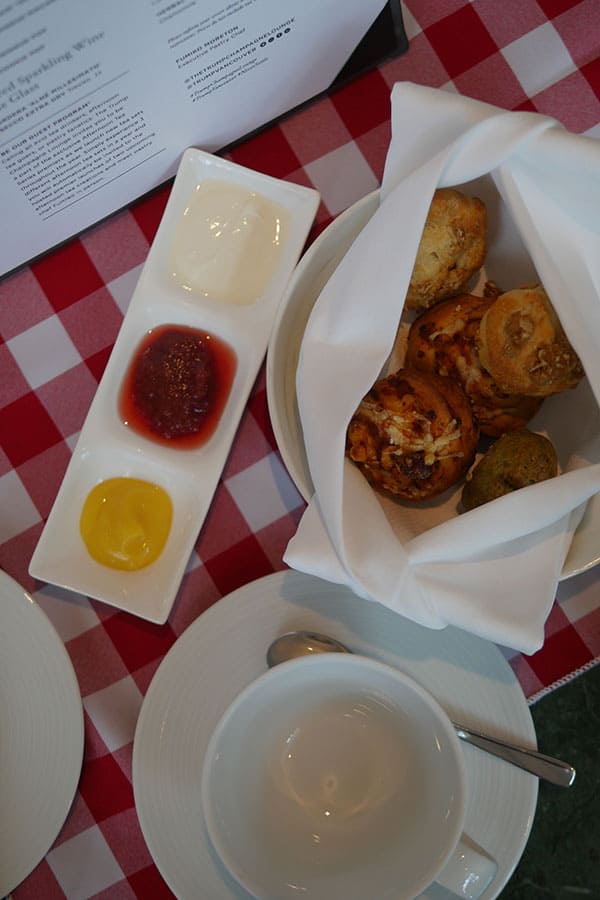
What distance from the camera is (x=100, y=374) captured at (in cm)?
107

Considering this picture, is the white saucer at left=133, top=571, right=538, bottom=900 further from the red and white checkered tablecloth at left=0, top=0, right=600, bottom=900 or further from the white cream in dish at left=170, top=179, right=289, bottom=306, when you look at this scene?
the white cream in dish at left=170, top=179, right=289, bottom=306

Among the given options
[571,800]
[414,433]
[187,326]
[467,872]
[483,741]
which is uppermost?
[187,326]

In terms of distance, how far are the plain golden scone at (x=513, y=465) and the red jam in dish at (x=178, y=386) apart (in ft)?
1.14

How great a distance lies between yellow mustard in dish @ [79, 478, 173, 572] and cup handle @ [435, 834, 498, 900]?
1.67 ft

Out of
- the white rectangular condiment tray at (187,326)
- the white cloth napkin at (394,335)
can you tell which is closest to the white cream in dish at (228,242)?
the white rectangular condiment tray at (187,326)

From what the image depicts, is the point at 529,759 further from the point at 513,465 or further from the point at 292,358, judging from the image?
the point at 292,358

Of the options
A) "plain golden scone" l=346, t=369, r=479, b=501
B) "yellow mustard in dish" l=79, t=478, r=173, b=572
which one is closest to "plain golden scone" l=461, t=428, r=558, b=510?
"plain golden scone" l=346, t=369, r=479, b=501

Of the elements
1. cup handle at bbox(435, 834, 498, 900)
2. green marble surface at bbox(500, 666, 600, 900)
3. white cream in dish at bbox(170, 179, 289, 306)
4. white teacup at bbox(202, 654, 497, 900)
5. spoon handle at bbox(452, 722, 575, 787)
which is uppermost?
white cream in dish at bbox(170, 179, 289, 306)

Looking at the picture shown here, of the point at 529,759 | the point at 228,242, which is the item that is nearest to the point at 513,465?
the point at 529,759

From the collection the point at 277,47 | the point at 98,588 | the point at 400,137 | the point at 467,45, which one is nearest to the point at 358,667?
the point at 98,588

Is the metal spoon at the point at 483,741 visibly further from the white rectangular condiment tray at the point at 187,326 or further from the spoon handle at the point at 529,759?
the white rectangular condiment tray at the point at 187,326

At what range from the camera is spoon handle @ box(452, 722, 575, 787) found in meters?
0.92

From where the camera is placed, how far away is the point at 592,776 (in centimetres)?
110

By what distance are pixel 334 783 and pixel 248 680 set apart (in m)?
0.16
